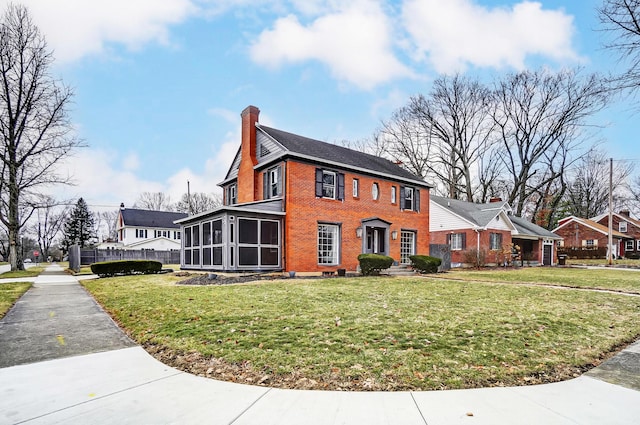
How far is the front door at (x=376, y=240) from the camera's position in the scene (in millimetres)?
20514

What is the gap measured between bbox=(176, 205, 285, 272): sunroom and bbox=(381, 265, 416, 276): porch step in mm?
5742

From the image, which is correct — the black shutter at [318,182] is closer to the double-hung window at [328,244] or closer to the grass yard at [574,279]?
the double-hung window at [328,244]

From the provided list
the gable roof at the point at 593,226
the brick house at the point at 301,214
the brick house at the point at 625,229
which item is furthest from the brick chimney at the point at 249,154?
the brick house at the point at 625,229

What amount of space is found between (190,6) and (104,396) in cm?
1104

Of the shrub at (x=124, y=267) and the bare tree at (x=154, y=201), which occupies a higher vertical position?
the bare tree at (x=154, y=201)

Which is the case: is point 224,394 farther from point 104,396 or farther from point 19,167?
point 19,167

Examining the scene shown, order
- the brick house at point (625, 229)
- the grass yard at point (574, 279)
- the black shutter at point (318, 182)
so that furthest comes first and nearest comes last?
the brick house at point (625, 229)
the black shutter at point (318, 182)
the grass yard at point (574, 279)

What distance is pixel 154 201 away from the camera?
242 ft

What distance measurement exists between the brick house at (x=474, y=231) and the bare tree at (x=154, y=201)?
60.7 meters

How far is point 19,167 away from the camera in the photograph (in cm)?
2373

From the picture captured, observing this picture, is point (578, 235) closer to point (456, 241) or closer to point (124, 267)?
point (456, 241)

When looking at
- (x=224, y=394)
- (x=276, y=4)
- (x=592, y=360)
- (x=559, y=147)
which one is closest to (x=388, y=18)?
(x=276, y=4)

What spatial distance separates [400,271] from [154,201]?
67.6m

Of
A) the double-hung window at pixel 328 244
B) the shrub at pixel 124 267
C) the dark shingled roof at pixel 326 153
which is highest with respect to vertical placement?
the dark shingled roof at pixel 326 153
